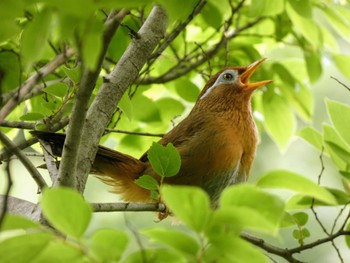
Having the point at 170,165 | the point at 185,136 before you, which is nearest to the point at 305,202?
the point at 170,165

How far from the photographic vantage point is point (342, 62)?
3332 millimetres

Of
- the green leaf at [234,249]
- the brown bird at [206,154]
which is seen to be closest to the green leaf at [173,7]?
the green leaf at [234,249]

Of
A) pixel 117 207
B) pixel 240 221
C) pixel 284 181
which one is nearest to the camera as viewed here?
pixel 240 221

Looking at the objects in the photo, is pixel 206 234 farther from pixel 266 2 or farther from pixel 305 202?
pixel 266 2

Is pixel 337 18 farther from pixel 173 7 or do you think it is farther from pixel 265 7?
pixel 173 7

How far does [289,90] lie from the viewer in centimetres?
358

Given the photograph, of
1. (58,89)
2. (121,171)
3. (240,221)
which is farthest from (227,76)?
(240,221)

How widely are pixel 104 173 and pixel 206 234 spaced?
6.64ft

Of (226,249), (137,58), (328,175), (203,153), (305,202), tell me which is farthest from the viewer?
(328,175)

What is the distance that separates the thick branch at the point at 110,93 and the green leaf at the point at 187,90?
0.88m

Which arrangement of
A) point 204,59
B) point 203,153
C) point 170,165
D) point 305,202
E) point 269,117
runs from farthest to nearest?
1. point 204,59
2. point 269,117
3. point 203,153
4. point 305,202
5. point 170,165

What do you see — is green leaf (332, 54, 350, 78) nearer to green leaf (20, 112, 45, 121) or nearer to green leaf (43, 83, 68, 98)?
green leaf (43, 83, 68, 98)

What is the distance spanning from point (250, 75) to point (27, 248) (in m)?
2.55

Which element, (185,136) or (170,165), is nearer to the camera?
(170,165)
